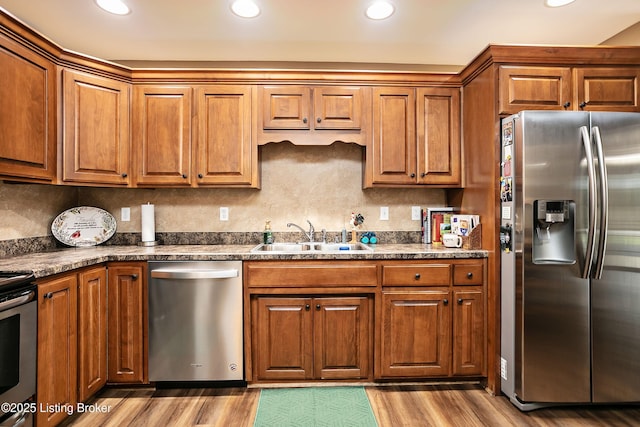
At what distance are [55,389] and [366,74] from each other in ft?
9.09

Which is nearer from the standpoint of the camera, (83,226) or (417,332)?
(417,332)

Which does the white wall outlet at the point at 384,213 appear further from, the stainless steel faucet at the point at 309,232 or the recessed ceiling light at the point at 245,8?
the recessed ceiling light at the point at 245,8

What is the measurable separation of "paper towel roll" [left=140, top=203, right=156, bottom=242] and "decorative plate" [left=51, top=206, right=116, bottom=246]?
0.31 meters

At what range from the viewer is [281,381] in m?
2.41

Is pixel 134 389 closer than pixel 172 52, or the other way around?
pixel 134 389

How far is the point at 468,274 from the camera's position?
2.40 meters

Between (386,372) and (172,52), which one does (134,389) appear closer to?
(386,372)

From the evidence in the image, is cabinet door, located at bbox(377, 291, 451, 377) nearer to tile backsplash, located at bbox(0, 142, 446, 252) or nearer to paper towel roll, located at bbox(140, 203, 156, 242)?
tile backsplash, located at bbox(0, 142, 446, 252)

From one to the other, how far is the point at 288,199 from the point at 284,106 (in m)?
0.77

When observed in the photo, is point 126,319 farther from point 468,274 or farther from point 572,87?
point 572,87

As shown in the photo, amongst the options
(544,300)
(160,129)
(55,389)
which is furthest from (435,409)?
(160,129)

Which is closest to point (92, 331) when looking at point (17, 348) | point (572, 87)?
point (17, 348)

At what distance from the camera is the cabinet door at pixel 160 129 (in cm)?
268

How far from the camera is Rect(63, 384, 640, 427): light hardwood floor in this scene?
2045mm
